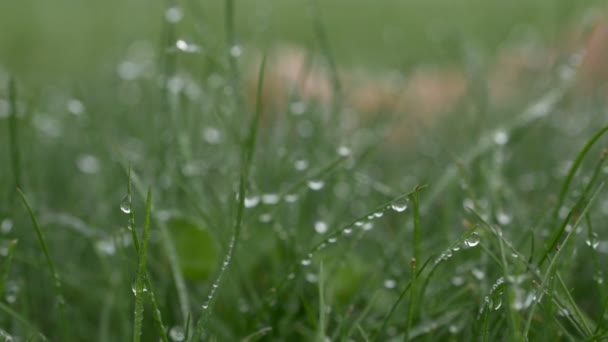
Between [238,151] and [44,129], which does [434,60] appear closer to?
[44,129]

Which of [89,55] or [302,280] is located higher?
[89,55]

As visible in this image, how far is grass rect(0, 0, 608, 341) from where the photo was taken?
0.76m

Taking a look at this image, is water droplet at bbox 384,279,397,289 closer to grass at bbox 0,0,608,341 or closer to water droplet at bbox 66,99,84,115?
grass at bbox 0,0,608,341

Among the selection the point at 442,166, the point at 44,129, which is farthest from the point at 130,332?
the point at 44,129

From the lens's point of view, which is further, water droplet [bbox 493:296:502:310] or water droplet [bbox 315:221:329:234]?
water droplet [bbox 315:221:329:234]

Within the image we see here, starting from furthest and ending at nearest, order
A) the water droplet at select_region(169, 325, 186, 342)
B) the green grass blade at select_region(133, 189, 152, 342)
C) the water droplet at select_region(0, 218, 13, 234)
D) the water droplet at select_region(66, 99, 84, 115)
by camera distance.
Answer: the water droplet at select_region(66, 99, 84, 115) → the water droplet at select_region(0, 218, 13, 234) → the water droplet at select_region(169, 325, 186, 342) → the green grass blade at select_region(133, 189, 152, 342)

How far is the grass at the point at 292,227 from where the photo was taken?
2.49 ft

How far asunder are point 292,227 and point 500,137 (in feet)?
1.30

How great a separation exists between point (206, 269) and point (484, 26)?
317cm

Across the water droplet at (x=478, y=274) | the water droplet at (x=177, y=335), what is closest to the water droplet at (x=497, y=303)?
the water droplet at (x=478, y=274)

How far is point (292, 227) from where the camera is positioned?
1.00 m

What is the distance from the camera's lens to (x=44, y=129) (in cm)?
177

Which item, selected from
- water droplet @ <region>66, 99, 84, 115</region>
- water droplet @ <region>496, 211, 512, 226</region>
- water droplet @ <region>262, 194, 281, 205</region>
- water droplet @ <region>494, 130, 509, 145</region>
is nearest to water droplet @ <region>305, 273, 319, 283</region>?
water droplet @ <region>262, 194, 281, 205</region>

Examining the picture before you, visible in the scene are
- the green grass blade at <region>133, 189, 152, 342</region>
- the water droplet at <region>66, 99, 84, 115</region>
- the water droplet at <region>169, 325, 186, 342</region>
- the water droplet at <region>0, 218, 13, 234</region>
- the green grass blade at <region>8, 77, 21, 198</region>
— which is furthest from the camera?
Answer: the water droplet at <region>66, 99, 84, 115</region>
